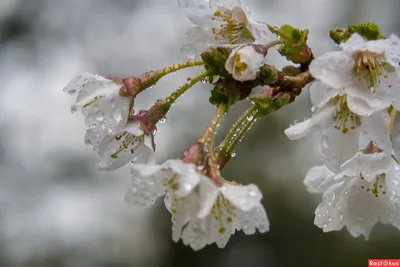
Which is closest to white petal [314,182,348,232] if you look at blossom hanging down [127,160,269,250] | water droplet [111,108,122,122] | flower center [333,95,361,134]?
flower center [333,95,361,134]

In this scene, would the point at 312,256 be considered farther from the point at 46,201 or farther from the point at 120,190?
the point at 46,201

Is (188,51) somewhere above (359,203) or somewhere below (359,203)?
above

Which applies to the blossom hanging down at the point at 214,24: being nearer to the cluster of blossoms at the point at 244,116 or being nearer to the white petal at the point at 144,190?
the cluster of blossoms at the point at 244,116

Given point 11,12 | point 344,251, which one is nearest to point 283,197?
point 344,251

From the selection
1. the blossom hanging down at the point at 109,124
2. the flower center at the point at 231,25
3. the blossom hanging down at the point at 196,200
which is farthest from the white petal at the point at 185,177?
the flower center at the point at 231,25

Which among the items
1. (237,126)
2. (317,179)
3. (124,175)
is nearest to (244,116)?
(237,126)

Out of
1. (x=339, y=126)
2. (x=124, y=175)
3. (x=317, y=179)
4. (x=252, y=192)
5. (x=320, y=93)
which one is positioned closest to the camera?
(x=252, y=192)

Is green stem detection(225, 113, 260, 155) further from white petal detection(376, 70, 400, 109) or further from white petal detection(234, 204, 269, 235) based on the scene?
white petal detection(376, 70, 400, 109)

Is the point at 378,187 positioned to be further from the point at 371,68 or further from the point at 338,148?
the point at 371,68
